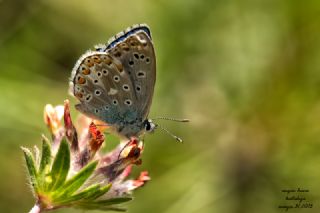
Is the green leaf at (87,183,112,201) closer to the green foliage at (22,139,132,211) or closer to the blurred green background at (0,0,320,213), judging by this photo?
the green foliage at (22,139,132,211)

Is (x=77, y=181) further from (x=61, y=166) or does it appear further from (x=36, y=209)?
(x=36, y=209)

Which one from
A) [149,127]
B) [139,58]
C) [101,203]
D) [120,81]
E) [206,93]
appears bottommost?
[101,203]

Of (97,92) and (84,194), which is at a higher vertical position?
(97,92)

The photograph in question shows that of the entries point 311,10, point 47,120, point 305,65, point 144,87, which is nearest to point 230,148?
point 305,65

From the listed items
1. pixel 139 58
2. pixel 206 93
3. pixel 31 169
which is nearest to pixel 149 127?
pixel 139 58

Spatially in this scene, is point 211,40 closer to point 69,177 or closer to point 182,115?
point 182,115

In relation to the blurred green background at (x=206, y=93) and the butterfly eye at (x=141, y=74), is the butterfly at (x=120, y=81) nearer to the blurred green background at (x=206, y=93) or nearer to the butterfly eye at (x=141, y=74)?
the butterfly eye at (x=141, y=74)

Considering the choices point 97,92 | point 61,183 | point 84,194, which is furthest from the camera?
point 97,92
